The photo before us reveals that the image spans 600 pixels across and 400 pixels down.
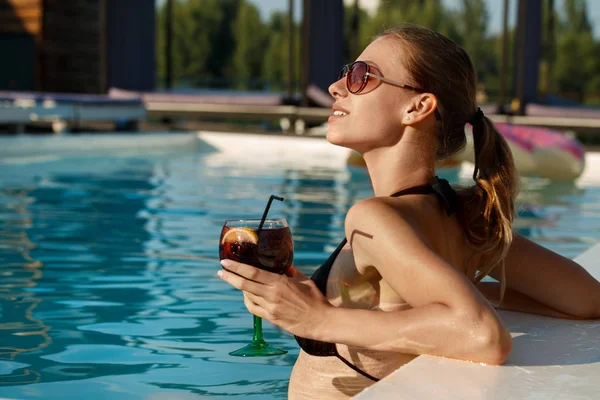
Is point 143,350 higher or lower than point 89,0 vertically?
lower

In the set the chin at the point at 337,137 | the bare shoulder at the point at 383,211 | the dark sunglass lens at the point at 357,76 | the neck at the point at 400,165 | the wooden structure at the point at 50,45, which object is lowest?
the bare shoulder at the point at 383,211

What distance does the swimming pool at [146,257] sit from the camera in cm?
312

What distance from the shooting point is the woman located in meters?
1.76

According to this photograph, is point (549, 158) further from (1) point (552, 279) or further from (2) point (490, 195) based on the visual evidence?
(2) point (490, 195)

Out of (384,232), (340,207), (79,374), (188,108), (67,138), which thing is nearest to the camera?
(384,232)

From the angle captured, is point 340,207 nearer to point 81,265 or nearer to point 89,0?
point 81,265

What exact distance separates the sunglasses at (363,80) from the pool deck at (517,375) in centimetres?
57

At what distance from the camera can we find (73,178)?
9.22 m

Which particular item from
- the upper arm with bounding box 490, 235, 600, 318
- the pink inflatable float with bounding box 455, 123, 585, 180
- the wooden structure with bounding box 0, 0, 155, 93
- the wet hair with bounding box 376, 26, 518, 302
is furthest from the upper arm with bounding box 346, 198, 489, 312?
the wooden structure with bounding box 0, 0, 155, 93

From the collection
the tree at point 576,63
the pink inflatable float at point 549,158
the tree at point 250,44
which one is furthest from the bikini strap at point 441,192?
the tree at point 576,63

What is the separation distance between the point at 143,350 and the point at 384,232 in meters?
1.88

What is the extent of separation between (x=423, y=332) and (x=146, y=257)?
362 centimetres

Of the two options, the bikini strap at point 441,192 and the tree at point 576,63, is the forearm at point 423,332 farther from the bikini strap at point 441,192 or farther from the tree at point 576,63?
the tree at point 576,63

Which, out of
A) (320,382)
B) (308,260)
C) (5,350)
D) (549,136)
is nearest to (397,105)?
(320,382)
